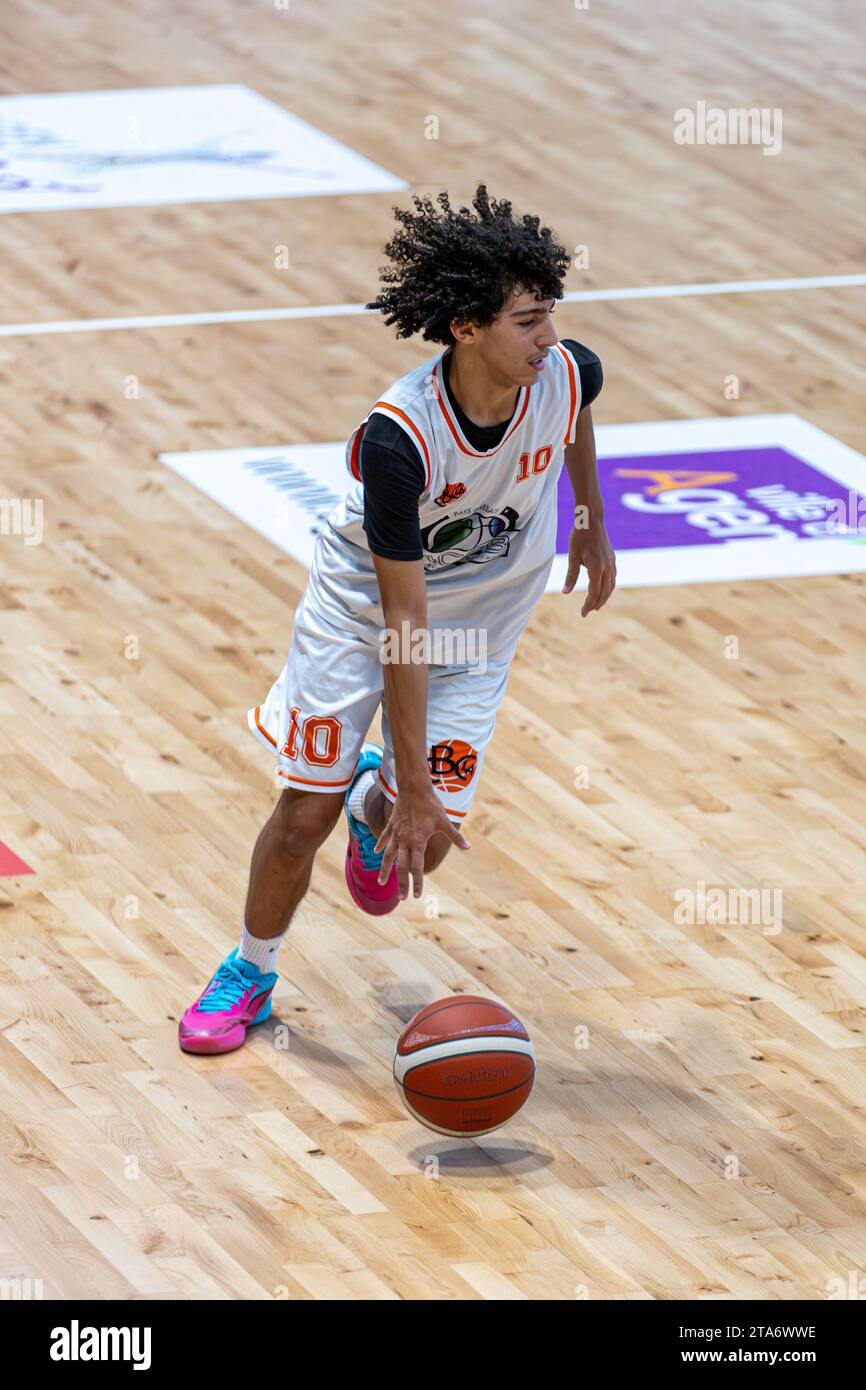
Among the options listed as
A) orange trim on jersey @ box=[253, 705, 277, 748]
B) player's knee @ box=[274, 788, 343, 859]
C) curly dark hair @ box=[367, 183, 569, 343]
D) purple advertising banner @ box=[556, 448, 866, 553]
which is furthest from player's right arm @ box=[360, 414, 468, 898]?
purple advertising banner @ box=[556, 448, 866, 553]

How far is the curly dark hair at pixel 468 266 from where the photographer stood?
4.55 metres

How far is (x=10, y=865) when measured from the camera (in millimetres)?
5875

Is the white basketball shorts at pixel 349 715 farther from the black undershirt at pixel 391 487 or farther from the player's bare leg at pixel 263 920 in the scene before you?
the black undershirt at pixel 391 487

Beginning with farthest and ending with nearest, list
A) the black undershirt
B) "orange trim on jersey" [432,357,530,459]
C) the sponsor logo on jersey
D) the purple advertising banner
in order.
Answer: the purple advertising banner, the sponsor logo on jersey, "orange trim on jersey" [432,357,530,459], the black undershirt

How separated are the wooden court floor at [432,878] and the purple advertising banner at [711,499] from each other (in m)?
0.34

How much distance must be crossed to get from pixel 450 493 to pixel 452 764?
599 millimetres

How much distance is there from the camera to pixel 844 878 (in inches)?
235

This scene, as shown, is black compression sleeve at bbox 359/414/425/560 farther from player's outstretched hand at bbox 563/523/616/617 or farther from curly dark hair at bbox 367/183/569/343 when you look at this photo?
player's outstretched hand at bbox 563/523/616/617

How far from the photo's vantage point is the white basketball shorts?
496 cm

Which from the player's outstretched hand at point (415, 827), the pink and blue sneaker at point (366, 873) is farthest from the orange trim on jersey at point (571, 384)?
the pink and blue sneaker at point (366, 873)

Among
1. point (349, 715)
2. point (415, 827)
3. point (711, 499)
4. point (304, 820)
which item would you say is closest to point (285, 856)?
point (304, 820)
